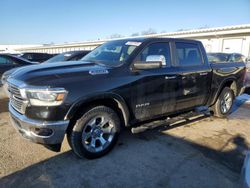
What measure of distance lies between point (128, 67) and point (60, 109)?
4.35 feet

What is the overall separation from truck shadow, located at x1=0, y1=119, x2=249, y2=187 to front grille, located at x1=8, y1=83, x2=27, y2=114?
891 mm

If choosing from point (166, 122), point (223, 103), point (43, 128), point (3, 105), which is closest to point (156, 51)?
point (166, 122)

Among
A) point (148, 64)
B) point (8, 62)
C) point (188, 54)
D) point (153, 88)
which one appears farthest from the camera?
point (8, 62)

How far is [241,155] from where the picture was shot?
3.98 m

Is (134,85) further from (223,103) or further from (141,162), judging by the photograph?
(223,103)

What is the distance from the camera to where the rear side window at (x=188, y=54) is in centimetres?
475

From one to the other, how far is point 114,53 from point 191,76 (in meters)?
1.70

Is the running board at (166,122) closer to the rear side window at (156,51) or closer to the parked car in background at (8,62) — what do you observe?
the rear side window at (156,51)

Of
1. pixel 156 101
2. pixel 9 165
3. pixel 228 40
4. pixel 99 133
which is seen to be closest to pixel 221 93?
pixel 156 101

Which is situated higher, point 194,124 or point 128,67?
point 128,67

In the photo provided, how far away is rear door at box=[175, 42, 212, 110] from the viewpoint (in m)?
4.68

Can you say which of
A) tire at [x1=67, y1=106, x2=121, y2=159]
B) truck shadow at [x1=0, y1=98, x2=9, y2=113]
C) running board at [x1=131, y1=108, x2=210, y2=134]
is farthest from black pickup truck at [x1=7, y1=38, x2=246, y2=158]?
truck shadow at [x1=0, y1=98, x2=9, y2=113]

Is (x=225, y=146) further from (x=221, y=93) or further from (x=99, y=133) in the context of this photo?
(x=99, y=133)

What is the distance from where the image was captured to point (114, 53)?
4.30 m
